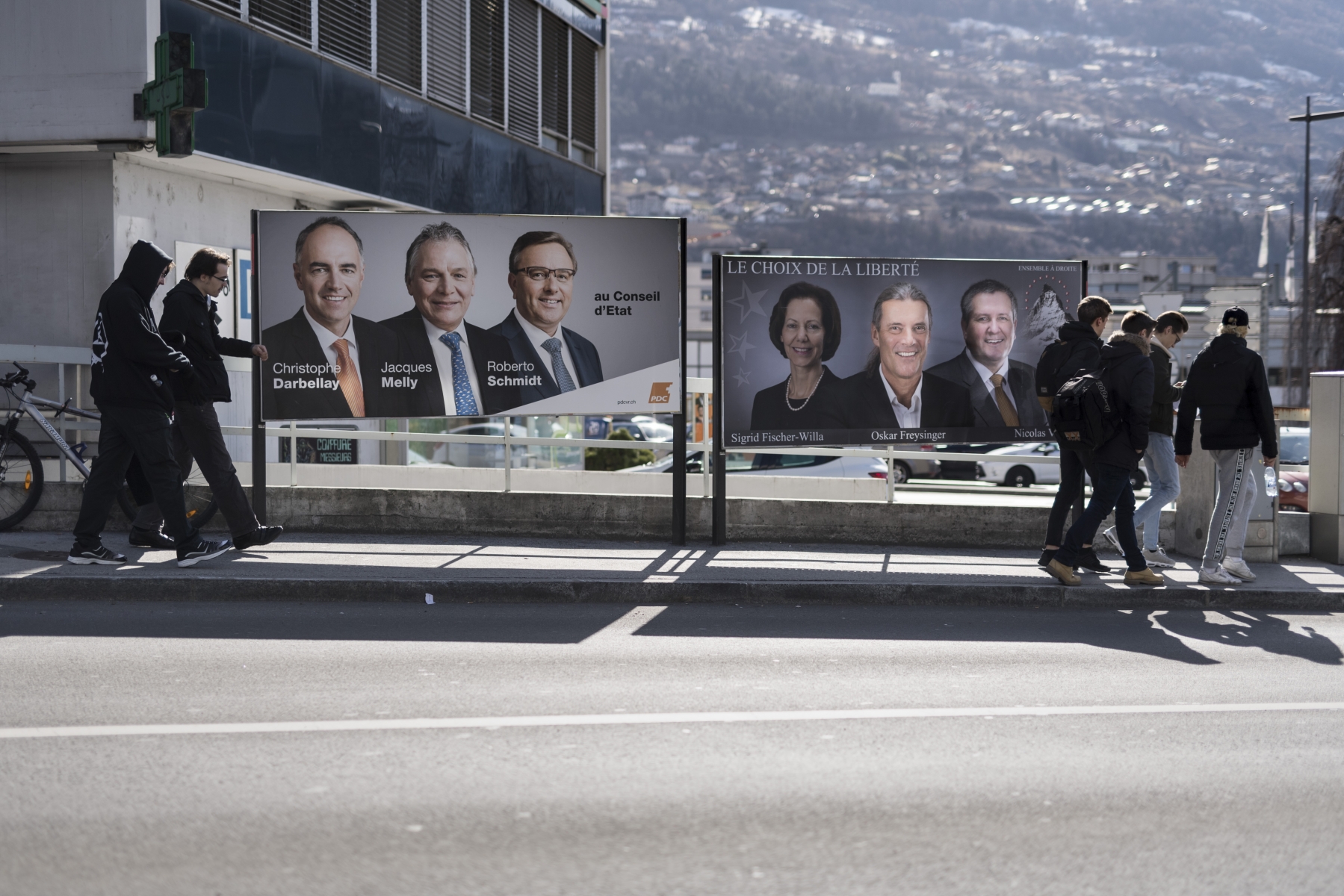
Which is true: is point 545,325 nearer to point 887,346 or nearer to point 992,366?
point 887,346

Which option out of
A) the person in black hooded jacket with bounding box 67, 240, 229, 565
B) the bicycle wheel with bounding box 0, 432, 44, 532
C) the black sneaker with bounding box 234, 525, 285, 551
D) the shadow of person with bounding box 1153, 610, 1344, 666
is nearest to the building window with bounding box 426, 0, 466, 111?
the bicycle wheel with bounding box 0, 432, 44, 532

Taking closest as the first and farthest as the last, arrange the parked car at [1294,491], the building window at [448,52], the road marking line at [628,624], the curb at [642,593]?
the road marking line at [628,624] < the curb at [642,593] < the parked car at [1294,491] < the building window at [448,52]

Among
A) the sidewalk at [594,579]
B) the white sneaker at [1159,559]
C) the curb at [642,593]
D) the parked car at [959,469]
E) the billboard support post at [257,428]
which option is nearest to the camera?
the curb at [642,593]

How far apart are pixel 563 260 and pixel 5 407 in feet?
14.4

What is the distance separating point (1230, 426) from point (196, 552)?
6.84m

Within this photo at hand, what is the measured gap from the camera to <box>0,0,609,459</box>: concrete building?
Result: 41.7 ft

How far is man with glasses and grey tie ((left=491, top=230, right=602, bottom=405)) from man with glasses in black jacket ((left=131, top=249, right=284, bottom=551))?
6.92 ft

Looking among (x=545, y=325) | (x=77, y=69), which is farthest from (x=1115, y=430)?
(x=77, y=69)

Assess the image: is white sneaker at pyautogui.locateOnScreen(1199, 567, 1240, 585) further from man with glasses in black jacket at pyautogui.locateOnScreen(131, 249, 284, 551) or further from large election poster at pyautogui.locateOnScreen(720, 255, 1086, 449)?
man with glasses in black jacket at pyautogui.locateOnScreen(131, 249, 284, 551)

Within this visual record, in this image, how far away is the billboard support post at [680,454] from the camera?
10.3 m

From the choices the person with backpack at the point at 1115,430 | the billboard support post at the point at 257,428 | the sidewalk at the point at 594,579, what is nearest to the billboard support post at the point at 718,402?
the sidewalk at the point at 594,579

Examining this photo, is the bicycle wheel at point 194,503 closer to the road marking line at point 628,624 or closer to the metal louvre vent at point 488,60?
the road marking line at point 628,624

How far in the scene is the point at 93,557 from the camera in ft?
28.5

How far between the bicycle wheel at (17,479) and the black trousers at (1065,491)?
749 cm
